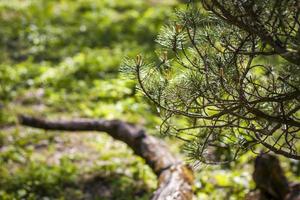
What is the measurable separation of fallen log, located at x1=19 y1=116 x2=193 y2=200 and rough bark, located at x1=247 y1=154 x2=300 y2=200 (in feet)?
2.17

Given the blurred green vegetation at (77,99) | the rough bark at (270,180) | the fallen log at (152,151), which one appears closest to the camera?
the fallen log at (152,151)

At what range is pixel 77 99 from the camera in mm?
7047

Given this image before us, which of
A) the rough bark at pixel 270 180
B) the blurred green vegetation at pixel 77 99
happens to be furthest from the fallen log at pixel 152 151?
the rough bark at pixel 270 180

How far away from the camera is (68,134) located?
6258mm

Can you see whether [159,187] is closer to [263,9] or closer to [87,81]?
[263,9]

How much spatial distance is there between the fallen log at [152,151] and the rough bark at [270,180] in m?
0.66

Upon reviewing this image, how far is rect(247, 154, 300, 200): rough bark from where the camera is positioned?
14.8ft

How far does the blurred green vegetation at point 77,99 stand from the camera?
5.07 meters

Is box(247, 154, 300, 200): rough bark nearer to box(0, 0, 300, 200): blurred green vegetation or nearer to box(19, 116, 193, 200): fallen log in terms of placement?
box(0, 0, 300, 200): blurred green vegetation

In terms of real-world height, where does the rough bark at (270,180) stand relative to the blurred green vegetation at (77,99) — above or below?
below

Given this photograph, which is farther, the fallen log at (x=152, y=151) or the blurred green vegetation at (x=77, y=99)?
the blurred green vegetation at (x=77, y=99)

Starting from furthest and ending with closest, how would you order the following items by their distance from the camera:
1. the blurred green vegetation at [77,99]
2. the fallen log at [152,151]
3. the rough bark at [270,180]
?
the blurred green vegetation at [77,99] < the rough bark at [270,180] < the fallen log at [152,151]

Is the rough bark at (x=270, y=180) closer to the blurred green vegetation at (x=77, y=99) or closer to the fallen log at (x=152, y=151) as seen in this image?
the blurred green vegetation at (x=77, y=99)

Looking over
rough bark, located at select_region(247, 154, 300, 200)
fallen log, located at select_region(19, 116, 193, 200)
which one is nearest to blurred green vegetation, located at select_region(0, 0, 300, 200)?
fallen log, located at select_region(19, 116, 193, 200)
